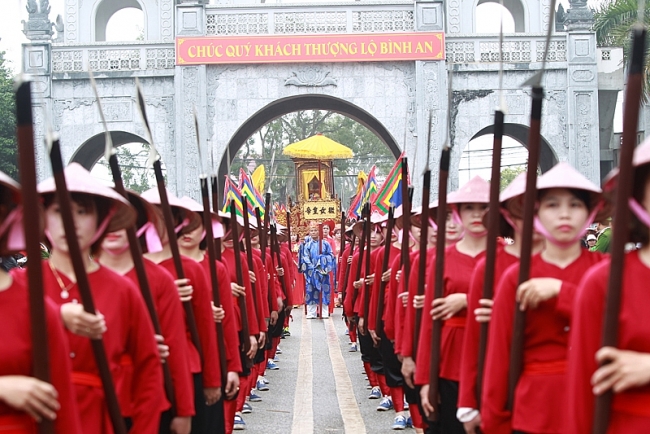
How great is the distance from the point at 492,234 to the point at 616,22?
23018mm

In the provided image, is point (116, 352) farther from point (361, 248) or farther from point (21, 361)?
point (361, 248)

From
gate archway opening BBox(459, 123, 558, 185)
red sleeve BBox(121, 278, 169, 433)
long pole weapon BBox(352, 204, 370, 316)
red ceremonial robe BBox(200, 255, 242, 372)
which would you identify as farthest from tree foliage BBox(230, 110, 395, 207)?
red sleeve BBox(121, 278, 169, 433)

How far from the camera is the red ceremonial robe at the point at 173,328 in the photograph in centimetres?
497

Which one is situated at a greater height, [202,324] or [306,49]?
[306,49]

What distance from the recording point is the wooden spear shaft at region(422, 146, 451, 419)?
16.4 ft

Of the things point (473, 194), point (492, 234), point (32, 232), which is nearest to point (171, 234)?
point (473, 194)

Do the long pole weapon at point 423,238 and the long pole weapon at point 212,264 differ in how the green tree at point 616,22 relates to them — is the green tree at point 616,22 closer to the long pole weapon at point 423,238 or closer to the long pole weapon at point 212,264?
the long pole weapon at point 423,238

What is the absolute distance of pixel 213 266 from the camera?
6422mm

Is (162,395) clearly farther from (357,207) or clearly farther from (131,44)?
(131,44)

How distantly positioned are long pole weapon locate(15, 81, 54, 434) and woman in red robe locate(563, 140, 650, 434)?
1.64 metres

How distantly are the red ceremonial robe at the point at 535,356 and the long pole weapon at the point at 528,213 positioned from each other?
2.0 inches

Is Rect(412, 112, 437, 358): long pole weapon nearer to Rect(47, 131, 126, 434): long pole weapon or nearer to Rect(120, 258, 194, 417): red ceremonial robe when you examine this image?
Rect(120, 258, 194, 417): red ceremonial robe

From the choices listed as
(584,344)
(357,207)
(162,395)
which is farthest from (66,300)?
(357,207)

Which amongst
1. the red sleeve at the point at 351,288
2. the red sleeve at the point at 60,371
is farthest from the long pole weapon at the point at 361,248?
the red sleeve at the point at 60,371
